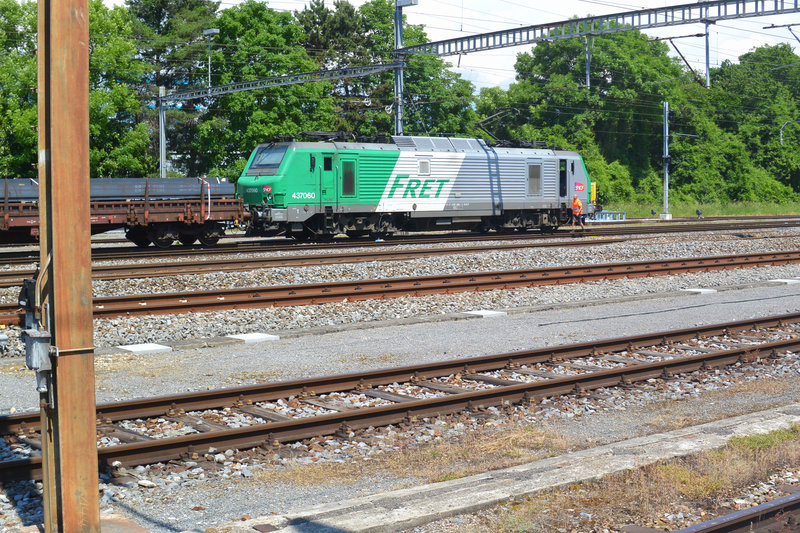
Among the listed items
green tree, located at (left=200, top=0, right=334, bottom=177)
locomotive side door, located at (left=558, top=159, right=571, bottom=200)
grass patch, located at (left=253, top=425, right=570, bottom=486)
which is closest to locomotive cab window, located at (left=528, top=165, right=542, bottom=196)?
locomotive side door, located at (left=558, top=159, right=571, bottom=200)

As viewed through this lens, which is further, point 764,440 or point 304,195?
point 304,195

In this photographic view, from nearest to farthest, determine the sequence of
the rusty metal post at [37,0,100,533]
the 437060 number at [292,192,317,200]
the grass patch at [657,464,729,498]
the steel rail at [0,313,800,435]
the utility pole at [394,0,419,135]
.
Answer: the rusty metal post at [37,0,100,533] < the grass patch at [657,464,729,498] < the steel rail at [0,313,800,435] < the 437060 number at [292,192,317,200] < the utility pole at [394,0,419,135]

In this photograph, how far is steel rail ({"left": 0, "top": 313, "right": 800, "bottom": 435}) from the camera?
781cm

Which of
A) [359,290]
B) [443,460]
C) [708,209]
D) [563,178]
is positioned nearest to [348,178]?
[563,178]

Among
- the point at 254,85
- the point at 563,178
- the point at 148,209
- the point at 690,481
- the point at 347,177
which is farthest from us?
the point at 254,85

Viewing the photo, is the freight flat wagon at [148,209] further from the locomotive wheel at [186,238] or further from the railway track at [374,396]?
the railway track at [374,396]

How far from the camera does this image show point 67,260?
4473mm

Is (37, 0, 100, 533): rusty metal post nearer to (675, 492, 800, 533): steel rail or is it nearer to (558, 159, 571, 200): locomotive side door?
(675, 492, 800, 533): steel rail

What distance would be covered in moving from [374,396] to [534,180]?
83.3 feet

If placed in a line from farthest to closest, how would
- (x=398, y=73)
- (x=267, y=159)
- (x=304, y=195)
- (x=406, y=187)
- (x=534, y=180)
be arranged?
(x=534, y=180), (x=398, y=73), (x=406, y=187), (x=267, y=159), (x=304, y=195)

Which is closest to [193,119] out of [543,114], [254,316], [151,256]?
[543,114]

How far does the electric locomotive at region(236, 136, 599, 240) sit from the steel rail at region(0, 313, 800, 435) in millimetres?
15530

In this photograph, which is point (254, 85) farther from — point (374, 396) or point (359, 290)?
point (374, 396)

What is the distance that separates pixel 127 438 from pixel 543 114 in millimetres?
61432
